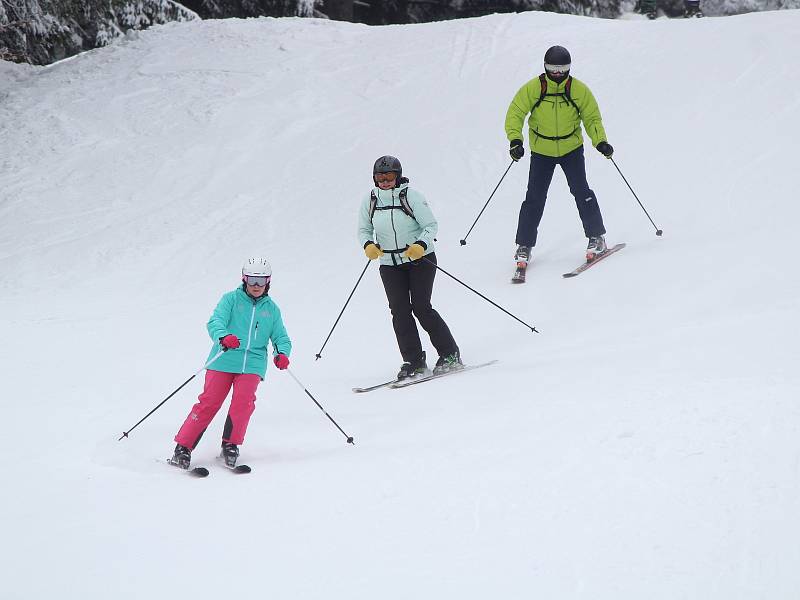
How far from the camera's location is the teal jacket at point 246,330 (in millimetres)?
5516

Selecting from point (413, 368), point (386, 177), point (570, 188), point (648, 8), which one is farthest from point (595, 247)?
point (648, 8)

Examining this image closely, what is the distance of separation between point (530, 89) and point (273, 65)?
30.7 ft

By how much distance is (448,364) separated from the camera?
268 inches

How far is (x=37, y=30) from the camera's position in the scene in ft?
53.4

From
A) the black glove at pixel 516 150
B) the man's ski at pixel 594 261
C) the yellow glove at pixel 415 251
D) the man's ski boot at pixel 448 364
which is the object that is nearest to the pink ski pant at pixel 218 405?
the yellow glove at pixel 415 251

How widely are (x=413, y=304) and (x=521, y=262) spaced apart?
232 centimetres

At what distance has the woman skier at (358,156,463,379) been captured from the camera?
6516 millimetres

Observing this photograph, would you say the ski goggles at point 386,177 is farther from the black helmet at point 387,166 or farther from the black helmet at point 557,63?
the black helmet at point 557,63

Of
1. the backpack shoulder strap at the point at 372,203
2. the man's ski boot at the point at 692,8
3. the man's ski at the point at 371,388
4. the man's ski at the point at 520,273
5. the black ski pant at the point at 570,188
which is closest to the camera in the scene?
the backpack shoulder strap at the point at 372,203

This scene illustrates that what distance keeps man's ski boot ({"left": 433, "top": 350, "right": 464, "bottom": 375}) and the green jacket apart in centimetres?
237

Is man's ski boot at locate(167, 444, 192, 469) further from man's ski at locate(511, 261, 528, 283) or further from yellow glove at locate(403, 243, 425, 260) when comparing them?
man's ski at locate(511, 261, 528, 283)

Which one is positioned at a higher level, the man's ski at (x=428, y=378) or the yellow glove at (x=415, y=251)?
the yellow glove at (x=415, y=251)

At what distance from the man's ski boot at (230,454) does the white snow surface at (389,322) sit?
0.23 m

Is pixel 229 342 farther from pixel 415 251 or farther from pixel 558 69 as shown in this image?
pixel 558 69
